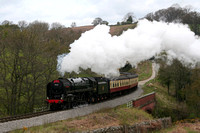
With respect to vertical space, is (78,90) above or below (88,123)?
above

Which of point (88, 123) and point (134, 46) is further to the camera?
point (134, 46)

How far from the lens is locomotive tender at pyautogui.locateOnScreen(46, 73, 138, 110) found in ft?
62.5

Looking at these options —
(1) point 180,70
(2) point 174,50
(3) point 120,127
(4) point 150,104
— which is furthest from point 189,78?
(3) point 120,127

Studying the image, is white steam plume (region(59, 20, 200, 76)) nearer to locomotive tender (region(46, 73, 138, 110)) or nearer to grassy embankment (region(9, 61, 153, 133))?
locomotive tender (region(46, 73, 138, 110))

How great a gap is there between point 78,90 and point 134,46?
23.5 feet

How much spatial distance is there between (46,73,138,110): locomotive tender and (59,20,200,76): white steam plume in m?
1.87

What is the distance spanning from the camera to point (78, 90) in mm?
20719

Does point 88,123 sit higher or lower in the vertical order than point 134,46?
lower

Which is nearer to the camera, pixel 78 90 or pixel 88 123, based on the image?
pixel 88 123

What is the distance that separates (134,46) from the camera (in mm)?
21062

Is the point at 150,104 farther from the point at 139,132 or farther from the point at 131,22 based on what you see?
the point at 131,22

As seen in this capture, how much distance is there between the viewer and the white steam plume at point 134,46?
67.7 feet

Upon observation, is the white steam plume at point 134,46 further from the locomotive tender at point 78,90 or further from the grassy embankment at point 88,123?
the grassy embankment at point 88,123

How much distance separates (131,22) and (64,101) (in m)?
90.2
